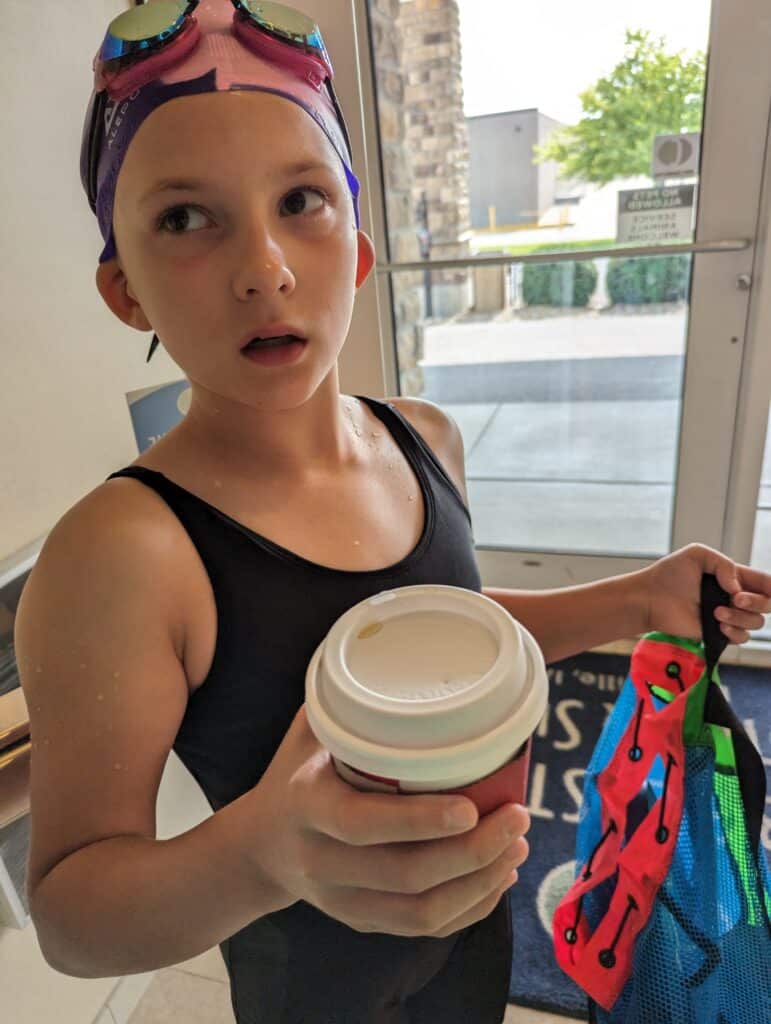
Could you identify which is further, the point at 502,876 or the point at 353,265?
the point at 353,265

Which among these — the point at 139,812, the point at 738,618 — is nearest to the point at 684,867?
the point at 738,618

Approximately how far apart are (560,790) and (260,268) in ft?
4.80

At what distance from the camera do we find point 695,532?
195cm

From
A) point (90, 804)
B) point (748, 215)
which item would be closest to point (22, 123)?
point (90, 804)

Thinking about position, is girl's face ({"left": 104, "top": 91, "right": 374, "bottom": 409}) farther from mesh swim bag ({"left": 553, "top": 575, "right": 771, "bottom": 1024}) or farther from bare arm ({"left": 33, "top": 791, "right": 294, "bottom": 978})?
mesh swim bag ({"left": 553, "top": 575, "right": 771, "bottom": 1024})

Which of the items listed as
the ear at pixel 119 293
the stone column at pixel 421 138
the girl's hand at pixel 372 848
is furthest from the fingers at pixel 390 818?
the stone column at pixel 421 138

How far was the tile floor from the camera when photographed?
1271mm

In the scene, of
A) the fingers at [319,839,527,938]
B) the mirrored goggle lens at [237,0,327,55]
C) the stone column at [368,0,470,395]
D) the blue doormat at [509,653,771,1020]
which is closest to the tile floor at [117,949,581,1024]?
the blue doormat at [509,653,771,1020]

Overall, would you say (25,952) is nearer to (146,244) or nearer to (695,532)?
(146,244)

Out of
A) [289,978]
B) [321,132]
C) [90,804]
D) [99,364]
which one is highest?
[321,132]

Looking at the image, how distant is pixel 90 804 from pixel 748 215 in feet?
5.93

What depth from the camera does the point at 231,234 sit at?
1.69ft

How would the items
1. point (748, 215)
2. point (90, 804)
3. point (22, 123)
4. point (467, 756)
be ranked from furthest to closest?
point (748, 215) < point (22, 123) < point (90, 804) < point (467, 756)

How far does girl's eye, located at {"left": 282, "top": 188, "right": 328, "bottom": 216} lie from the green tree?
57.9 inches
